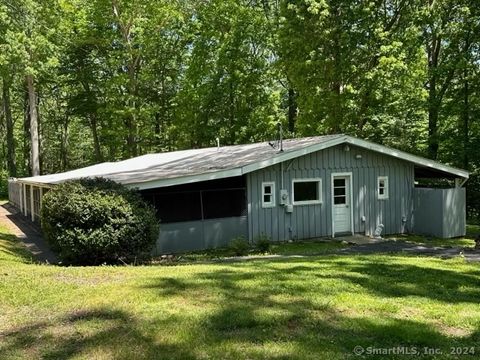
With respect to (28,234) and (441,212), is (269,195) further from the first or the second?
(28,234)

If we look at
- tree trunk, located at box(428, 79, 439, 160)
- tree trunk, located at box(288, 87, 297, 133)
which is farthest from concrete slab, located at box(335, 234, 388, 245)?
tree trunk, located at box(288, 87, 297, 133)

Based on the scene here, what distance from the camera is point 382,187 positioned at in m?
16.2

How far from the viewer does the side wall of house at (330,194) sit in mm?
14492

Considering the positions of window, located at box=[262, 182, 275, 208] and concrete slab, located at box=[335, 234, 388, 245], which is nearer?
concrete slab, located at box=[335, 234, 388, 245]

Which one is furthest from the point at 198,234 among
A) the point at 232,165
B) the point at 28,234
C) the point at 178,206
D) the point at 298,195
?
the point at 28,234

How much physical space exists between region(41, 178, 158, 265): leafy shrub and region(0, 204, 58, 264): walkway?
67.4 inches

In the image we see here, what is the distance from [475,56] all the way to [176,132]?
19646 millimetres

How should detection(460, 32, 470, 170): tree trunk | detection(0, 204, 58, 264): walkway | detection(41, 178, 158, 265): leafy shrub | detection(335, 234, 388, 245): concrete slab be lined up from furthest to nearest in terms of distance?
1. detection(460, 32, 470, 170): tree trunk
2. detection(335, 234, 388, 245): concrete slab
3. detection(0, 204, 58, 264): walkway
4. detection(41, 178, 158, 265): leafy shrub

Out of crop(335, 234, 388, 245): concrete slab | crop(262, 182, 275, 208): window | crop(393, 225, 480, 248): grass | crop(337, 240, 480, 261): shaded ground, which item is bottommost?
crop(393, 225, 480, 248): grass

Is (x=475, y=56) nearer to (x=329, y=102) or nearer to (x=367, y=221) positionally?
(x=329, y=102)

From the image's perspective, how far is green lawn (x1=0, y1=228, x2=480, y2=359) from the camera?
172 inches

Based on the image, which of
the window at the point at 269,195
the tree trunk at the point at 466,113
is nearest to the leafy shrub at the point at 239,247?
the window at the point at 269,195

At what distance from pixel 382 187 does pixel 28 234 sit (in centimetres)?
1250

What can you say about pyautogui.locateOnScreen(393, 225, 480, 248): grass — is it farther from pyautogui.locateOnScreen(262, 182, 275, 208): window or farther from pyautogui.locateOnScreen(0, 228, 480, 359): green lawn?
pyautogui.locateOnScreen(0, 228, 480, 359): green lawn
